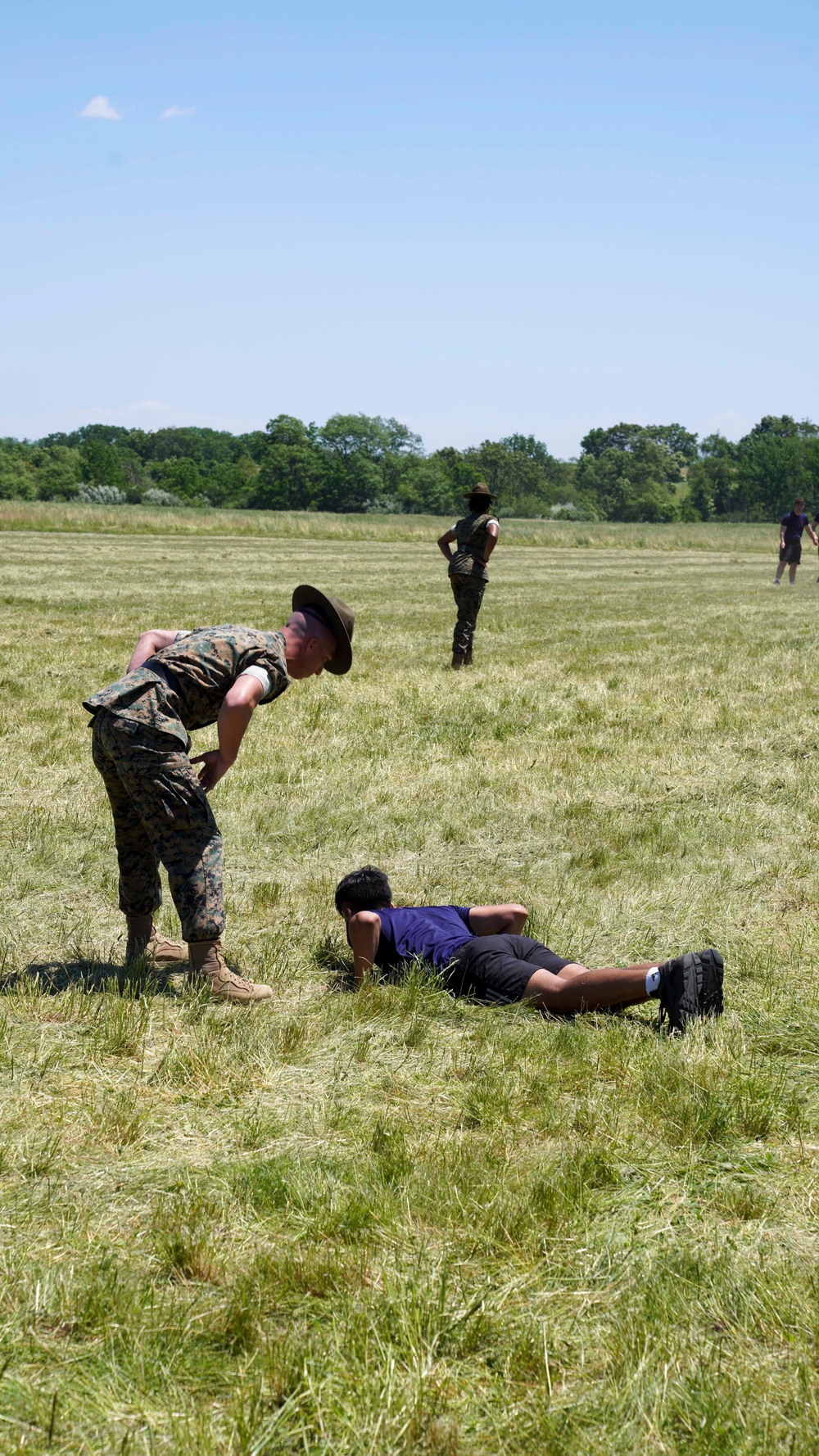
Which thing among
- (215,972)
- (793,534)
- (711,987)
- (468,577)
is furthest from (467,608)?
(793,534)

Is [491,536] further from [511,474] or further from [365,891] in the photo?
[511,474]

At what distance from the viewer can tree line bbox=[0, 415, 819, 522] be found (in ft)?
384

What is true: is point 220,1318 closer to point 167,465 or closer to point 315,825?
point 315,825

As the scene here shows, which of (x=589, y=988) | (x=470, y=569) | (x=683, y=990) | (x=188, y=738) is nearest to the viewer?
(x=683, y=990)

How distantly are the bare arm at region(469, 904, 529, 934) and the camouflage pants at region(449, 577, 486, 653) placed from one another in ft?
26.9

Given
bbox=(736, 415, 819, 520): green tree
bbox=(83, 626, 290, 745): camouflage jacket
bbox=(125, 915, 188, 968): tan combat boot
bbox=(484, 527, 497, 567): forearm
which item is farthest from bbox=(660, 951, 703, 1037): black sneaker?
bbox=(736, 415, 819, 520): green tree

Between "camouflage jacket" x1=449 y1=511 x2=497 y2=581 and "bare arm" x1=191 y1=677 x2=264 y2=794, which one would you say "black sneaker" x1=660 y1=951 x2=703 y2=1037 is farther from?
"camouflage jacket" x1=449 y1=511 x2=497 y2=581

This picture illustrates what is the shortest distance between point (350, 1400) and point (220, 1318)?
38cm

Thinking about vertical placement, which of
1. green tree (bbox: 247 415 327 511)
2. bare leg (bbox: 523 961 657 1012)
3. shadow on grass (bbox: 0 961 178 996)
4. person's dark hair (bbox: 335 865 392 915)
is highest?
green tree (bbox: 247 415 327 511)

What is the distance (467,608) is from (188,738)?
29.1 ft

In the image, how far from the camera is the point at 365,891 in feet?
16.3

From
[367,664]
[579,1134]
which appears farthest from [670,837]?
[367,664]

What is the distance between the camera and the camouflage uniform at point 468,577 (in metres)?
13.0

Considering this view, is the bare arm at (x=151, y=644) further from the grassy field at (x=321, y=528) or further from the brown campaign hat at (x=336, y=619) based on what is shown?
the grassy field at (x=321, y=528)
